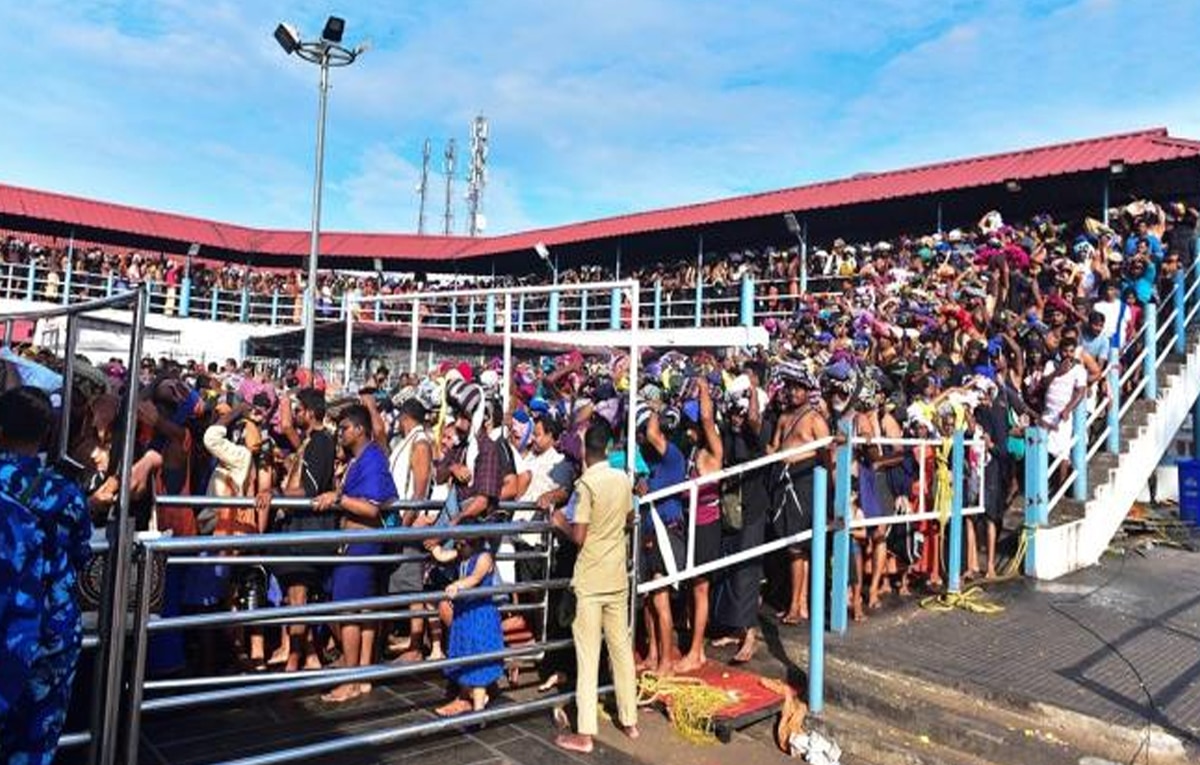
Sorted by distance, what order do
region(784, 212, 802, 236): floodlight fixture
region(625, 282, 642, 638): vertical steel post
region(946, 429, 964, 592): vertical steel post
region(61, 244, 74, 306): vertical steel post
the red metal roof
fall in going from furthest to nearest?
1. region(61, 244, 74, 306): vertical steel post
2. region(784, 212, 802, 236): floodlight fixture
3. the red metal roof
4. region(946, 429, 964, 592): vertical steel post
5. region(625, 282, 642, 638): vertical steel post

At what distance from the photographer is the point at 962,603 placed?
623 cm

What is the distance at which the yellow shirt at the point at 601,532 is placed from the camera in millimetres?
4527

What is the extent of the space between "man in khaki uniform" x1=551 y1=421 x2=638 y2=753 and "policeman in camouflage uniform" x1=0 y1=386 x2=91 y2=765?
99.5 inches

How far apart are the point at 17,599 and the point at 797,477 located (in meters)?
4.56

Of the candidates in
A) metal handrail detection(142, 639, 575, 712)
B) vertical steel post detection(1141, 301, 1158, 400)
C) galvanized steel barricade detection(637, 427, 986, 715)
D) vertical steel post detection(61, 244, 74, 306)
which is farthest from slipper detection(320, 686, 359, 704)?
vertical steel post detection(61, 244, 74, 306)

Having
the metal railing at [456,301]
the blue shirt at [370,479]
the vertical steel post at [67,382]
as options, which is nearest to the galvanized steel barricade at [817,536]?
the blue shirt at [370,479]

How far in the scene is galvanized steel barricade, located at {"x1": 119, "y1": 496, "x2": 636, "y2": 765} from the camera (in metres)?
3.17

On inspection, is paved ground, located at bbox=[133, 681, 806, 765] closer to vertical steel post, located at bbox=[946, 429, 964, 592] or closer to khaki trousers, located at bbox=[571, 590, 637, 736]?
khaki trousers, located at bbox=[571, 590, 637, 736]

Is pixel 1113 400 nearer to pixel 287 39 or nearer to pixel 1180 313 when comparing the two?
pixel 1180 313

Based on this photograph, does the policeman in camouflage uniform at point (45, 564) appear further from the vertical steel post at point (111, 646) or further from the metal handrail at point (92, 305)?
the vertical steel post at point (111, 646)

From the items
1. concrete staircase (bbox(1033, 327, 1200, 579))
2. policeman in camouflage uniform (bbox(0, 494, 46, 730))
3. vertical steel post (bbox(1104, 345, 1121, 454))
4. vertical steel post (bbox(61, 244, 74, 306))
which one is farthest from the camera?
vertical steel post (bbox(61, 244, 74, 306))

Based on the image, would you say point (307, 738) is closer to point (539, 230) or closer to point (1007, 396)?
point (1007, 396)

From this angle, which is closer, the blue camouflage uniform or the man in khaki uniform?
the blue camouflage uniform

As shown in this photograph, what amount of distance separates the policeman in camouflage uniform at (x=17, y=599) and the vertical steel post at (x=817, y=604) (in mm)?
3606
